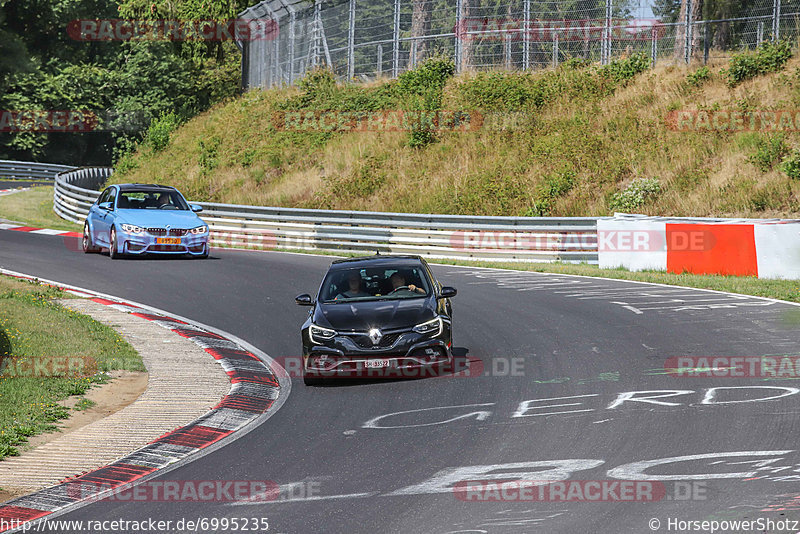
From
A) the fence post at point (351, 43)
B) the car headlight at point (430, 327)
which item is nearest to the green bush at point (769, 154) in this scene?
the fence post at point (351, 43)

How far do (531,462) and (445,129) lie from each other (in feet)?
90.6

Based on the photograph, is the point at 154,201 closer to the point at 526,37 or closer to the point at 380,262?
the point at 380,262

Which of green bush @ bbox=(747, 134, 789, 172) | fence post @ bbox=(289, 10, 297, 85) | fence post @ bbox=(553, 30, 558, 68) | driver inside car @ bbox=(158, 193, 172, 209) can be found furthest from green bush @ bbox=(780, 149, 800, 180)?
fence post @ bbox=(289, 10, 297, 85)

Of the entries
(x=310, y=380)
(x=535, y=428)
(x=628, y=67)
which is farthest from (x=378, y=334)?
(x=628, y=67)

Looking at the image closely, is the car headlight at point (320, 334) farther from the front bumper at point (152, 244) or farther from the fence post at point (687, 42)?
the fence post at point (687, 42)

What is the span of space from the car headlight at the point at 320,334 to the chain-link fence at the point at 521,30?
21745 mm

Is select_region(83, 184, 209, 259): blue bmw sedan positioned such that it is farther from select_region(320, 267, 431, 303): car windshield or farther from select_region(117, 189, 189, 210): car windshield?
select_region(320, 267, 431, 303): car windshield

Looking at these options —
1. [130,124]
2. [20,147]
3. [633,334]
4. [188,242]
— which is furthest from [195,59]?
[633,334]

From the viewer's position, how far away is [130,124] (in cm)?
5131

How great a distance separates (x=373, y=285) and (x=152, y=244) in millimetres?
11163

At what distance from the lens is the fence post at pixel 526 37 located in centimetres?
3400

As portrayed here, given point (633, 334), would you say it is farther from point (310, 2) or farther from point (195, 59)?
point (195, 59)

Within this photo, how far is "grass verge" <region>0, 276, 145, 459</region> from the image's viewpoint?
10102 millimetres

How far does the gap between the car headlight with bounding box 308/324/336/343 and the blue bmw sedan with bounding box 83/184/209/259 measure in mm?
11910
